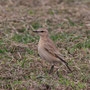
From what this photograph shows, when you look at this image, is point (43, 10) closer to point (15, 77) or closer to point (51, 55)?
point (51, 55)

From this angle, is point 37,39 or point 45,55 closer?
point 45,55

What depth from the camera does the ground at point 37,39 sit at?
916cm

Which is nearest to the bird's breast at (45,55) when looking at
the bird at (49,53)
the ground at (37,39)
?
the bird at (49,53)

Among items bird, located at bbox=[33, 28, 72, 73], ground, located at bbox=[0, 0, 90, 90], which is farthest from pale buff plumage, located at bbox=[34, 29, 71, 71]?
ground, located at bbox=[0, 0, 90, 90]

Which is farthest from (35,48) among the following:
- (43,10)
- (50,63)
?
(43,10)

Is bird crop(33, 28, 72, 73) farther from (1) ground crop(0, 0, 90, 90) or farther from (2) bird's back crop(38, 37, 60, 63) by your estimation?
(1) ground crop(0, 0, 90, 90)

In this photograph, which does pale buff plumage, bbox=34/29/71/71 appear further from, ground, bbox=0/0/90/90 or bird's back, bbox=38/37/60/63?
ground, bbox=0/0/90/90

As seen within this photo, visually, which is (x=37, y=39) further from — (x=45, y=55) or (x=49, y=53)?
(x=45, y=55)

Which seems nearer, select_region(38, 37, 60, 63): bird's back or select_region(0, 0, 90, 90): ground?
select_region(0, 0, 90, 90): ground

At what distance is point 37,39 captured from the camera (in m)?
12.3

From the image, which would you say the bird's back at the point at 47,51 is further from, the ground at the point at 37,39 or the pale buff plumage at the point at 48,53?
the ground at the point at 37,39

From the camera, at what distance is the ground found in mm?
9164

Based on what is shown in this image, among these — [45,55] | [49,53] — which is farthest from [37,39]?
[45,55]

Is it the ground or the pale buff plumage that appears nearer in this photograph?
the ground
